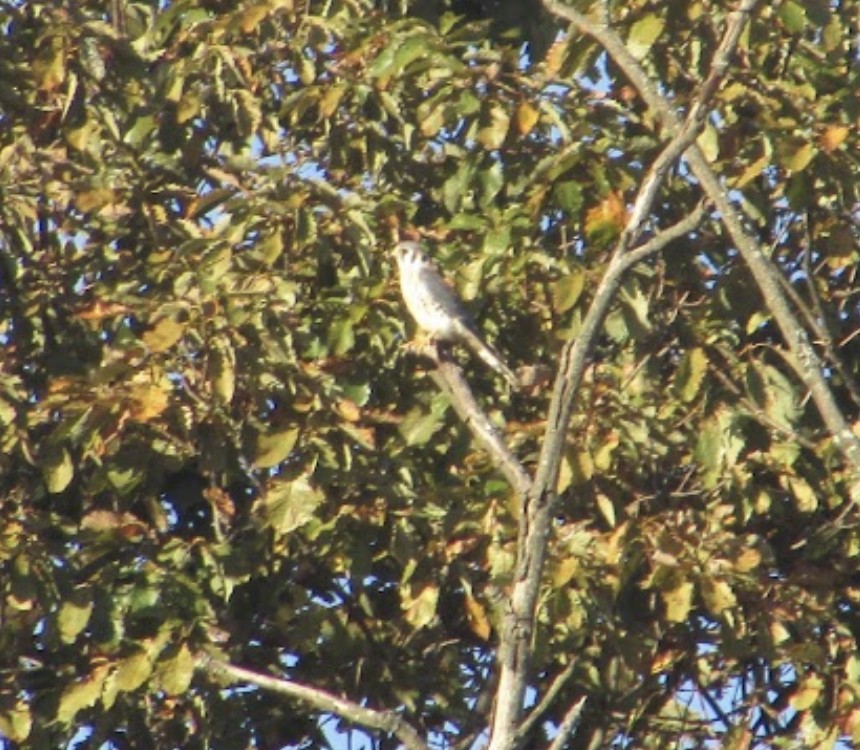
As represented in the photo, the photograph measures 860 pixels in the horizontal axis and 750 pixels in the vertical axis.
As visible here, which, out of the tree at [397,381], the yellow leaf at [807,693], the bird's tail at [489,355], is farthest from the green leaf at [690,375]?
the yellow leaf at [807,693]

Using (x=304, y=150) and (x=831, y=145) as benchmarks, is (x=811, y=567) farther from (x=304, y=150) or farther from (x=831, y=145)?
(x=304, y=150)

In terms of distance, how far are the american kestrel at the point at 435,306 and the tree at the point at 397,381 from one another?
0.06 meters

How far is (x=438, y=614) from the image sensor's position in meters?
5.98

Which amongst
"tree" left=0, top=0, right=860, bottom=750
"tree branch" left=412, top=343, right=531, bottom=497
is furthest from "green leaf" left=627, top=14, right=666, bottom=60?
"tree branch" left=412, top=343, right=531, bottom=497

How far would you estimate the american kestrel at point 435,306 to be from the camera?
5.52 meters

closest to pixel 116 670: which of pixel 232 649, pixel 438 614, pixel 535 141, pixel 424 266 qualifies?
pixel 232 649

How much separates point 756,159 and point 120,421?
6.28 ft

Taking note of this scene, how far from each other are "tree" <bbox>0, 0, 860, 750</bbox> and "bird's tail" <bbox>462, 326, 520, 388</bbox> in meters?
0.06

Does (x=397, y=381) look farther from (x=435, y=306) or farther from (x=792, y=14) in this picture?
(x=792, y=14)

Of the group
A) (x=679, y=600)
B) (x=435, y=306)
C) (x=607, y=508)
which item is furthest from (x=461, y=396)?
(x=679, y=600)

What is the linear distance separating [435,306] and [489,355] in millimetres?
370

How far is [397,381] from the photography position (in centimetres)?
582

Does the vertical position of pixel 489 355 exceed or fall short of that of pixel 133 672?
it exceeds it

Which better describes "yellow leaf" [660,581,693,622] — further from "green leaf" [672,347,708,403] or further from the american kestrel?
the american kestrel
